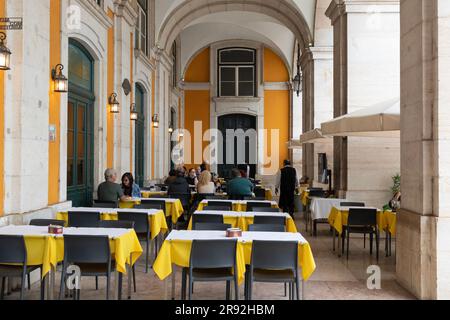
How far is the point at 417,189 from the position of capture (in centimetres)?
610

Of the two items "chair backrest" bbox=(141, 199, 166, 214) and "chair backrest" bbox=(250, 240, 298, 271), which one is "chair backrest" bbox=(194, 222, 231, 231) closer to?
"chair backrest" bbox=(250, 240, 298, 271)

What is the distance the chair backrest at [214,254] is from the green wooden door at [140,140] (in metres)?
9.21

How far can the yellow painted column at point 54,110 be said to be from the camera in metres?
7.64

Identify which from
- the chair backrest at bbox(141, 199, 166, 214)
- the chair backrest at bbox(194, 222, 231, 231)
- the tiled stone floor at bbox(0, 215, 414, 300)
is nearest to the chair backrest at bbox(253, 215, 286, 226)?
the tiled stone floor at bbox(0, 215, 414, 300)

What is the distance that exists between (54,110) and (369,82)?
6615 millimetres

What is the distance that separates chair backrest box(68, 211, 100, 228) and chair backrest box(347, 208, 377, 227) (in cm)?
387

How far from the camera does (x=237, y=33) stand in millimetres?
23828

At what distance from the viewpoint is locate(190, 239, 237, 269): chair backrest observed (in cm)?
504

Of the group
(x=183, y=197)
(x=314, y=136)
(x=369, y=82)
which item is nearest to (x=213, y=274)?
(x=183, y=197)
